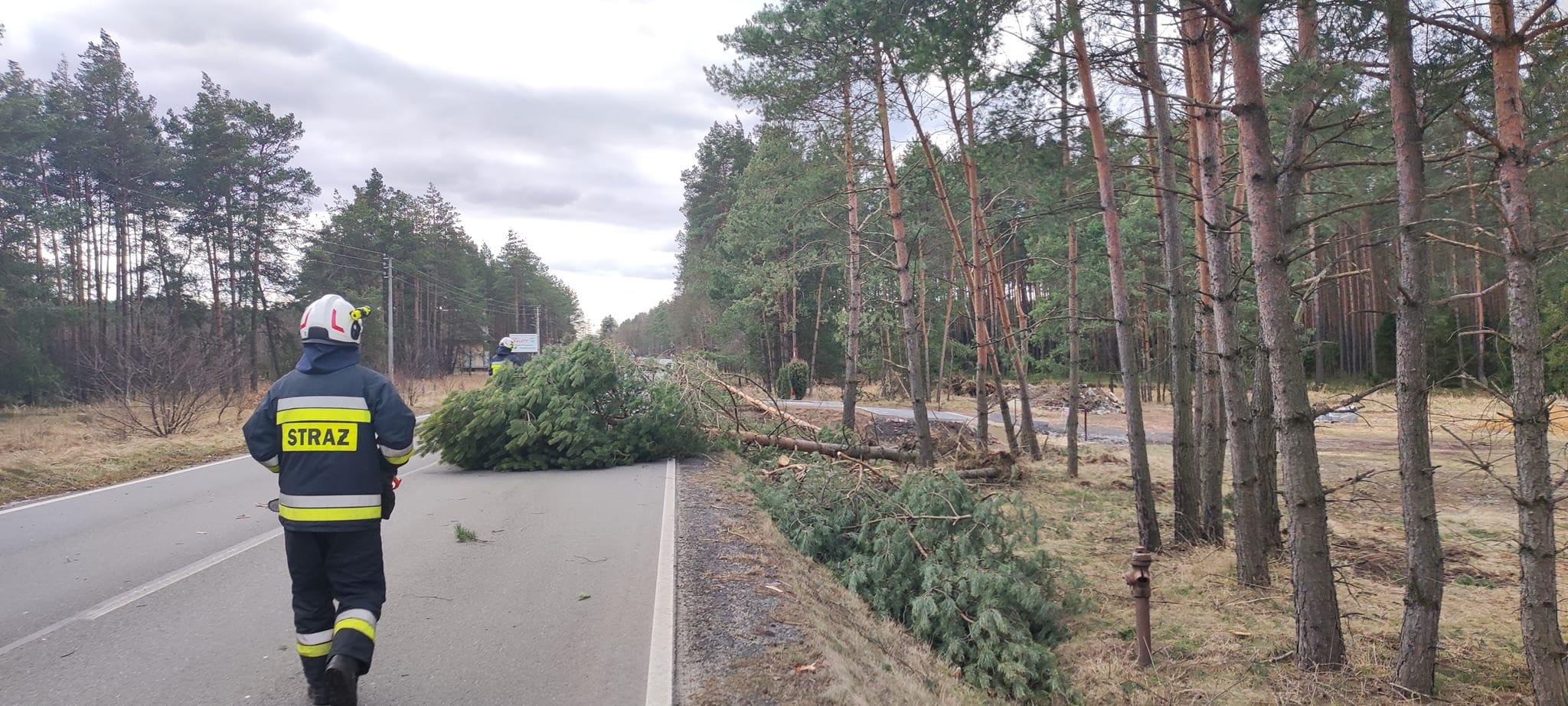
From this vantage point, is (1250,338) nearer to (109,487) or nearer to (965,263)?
(965,263)

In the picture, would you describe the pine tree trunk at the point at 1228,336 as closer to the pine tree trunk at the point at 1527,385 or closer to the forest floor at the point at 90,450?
the pine tree trunk at the point at 1527,385

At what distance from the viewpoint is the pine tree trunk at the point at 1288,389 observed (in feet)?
20.3

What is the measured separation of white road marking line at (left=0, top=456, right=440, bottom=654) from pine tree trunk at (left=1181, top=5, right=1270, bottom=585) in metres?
9.01

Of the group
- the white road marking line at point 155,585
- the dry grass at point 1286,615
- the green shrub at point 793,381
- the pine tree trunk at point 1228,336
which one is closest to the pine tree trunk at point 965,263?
the dry grass at point 1286,615

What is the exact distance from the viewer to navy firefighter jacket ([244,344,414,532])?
3.93 m

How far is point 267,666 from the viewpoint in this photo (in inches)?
179

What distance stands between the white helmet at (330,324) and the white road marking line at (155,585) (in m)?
2.75

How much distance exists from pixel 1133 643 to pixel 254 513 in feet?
29.6

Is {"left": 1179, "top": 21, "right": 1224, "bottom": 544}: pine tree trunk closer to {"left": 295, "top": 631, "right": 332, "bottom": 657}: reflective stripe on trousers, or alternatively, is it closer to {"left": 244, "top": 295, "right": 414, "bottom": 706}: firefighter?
{"left": 244, "top": 295, "right": 414, "bottom": 706}: firefighter

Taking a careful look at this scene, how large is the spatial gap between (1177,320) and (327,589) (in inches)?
362

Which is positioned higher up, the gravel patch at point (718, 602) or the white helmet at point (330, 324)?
the white helmet at point (330, 324)

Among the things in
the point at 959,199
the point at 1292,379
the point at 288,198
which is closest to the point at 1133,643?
the point at 1292,379

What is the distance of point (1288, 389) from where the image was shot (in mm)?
6223

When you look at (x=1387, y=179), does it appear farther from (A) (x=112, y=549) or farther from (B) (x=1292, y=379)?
(A) (x=112, y=549)
